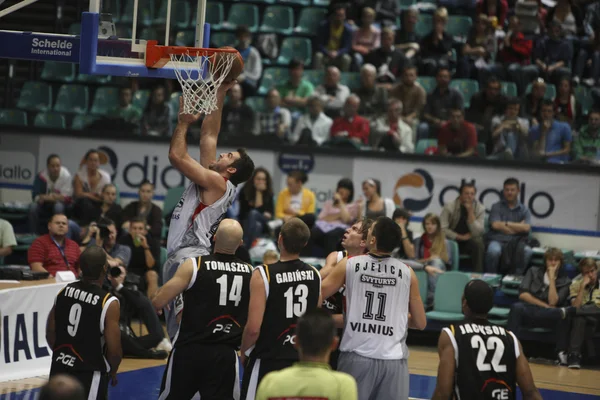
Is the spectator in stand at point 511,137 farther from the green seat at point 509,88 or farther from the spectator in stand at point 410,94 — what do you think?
the green seat at point 509,88

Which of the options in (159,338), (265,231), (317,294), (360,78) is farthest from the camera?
(360,78)

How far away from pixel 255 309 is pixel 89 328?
1.26 metres

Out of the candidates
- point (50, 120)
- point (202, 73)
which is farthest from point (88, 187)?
point (202, 73)

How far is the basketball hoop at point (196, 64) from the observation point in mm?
8102

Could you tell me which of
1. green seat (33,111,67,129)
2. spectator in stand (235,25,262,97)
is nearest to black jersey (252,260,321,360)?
green seat (33,111,67,129)

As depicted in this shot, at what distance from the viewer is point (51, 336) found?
7.23 metres

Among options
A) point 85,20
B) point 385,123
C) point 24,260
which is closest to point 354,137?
point 385,123

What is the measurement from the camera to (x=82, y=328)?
7.08 m

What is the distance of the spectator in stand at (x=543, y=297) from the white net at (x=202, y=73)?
A: 21.1 feet

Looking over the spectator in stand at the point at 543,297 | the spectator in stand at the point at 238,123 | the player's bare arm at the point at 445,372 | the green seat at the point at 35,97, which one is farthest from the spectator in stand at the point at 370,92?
the player's bare arm at the point at 445,372

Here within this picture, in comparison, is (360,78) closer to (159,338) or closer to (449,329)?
(159,338)

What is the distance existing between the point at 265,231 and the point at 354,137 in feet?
6.74

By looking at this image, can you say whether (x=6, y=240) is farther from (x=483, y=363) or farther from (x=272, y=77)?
(x=483, y=363)

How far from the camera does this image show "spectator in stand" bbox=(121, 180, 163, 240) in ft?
47.6
